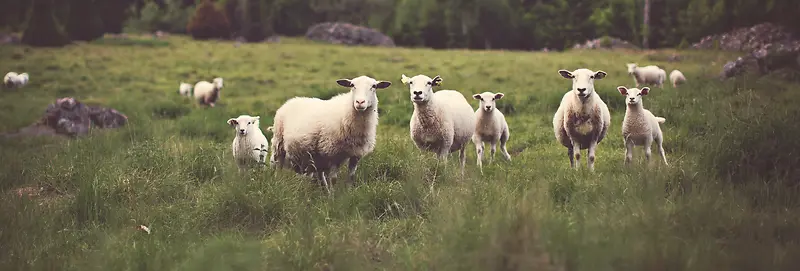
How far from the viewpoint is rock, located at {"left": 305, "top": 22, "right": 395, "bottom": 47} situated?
40.0m

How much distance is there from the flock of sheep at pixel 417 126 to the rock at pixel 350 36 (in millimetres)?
30346

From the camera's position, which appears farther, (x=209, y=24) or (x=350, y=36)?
(x=209, y=24)

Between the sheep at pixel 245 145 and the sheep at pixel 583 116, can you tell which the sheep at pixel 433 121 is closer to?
the sheep at pixel 583 116

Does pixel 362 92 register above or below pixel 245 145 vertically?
above

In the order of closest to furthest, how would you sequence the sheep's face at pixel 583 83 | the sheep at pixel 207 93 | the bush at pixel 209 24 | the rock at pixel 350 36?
the sheep's face at pixel 583 83 < the sheep at pixel 207 93 < the rock at pixel 350 36 < the bush at pixel 209 24

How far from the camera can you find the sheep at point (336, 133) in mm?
7398

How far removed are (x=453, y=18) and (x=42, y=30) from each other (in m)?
22.7

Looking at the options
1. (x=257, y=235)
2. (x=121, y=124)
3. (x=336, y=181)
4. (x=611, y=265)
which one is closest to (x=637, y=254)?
(x=611, y=265)

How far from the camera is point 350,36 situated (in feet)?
133

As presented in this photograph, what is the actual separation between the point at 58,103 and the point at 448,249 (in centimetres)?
1253

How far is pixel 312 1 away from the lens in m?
48.8

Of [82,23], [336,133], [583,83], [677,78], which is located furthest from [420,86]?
[82,23]

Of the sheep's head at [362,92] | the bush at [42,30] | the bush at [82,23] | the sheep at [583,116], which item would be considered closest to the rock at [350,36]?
the bush at [82,23]

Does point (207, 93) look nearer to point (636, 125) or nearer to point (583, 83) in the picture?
point (583, 83)
